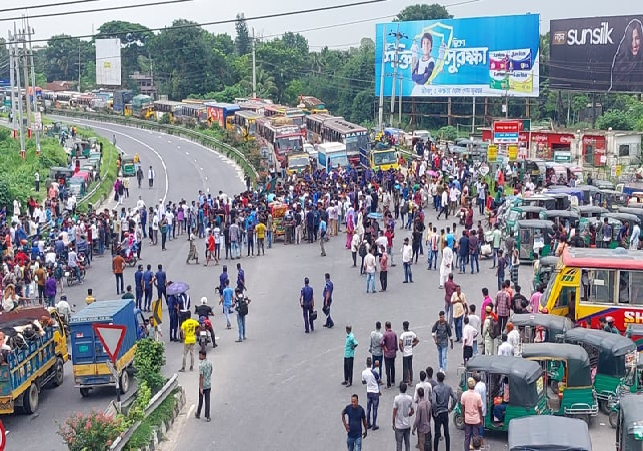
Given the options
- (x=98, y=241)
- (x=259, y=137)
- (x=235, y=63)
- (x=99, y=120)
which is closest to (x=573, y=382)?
(x=98, y=241)

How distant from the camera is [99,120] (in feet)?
341

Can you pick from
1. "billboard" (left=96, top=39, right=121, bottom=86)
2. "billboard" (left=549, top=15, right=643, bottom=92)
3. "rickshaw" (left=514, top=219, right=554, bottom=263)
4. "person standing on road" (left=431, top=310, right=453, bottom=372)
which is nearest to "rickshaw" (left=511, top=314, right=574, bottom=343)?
"person standing on road" (left=431, top=310, right=453, bottom=372)

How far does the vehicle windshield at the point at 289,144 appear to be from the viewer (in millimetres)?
57406

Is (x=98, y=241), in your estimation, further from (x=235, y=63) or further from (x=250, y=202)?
(x=235, y=63)

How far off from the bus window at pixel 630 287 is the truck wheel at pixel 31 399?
12502 millimetres

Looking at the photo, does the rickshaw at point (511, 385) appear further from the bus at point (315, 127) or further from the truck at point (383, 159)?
Answer: the bus at point (315, 127)

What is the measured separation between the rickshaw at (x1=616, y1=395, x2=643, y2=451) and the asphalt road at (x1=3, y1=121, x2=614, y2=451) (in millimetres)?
2455

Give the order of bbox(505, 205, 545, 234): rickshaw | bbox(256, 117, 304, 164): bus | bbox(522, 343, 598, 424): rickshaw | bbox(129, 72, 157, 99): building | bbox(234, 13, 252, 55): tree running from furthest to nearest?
bbox(234, 13, 252, 55): tree, bbox(129, 72, 157, 99): building, bbox(256, 117, 304, 164): bus, bbox(505, 205, 545, 234): rickshaw, bbox(522, 343, 598, 424): rickshaw

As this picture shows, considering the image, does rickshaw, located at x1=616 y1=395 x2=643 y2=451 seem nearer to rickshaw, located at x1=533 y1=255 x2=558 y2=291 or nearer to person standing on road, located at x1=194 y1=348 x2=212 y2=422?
person standing on road, located at x1=194 y1=348 x2=212 y2=422

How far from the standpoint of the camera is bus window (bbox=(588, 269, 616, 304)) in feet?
69.3

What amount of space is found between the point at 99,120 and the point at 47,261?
7645cm

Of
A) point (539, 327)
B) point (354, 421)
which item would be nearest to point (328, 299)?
point (539, 327)

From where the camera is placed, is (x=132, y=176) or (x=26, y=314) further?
(x=132, y=176)

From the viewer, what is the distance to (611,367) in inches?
695
